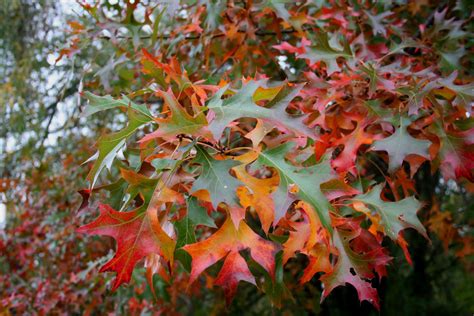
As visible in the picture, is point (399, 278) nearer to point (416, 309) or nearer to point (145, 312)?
point (416, 309)

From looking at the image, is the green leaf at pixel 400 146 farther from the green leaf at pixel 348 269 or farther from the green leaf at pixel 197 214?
the green leaf at pixel 197 214

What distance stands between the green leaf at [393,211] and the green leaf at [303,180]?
312 mm

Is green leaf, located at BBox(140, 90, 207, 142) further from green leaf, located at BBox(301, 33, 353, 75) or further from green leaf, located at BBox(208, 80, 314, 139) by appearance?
green leaf, located at BBox(301, 33, 353, 75)

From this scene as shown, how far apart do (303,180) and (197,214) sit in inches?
11.2

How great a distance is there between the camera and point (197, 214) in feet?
4.07

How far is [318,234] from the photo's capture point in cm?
132

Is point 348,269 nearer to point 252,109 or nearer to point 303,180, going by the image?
point 303,180

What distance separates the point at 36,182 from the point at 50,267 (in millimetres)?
709

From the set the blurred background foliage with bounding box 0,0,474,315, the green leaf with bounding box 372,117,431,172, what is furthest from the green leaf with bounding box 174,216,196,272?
the blurred background foliage with bounding box 0,0,474,315

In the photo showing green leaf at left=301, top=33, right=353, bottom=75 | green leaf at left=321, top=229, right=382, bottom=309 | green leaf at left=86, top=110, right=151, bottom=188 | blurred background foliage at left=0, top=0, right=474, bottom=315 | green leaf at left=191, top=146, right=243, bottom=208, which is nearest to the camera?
green leaf at left=191, top=146, right=243, bottom=208

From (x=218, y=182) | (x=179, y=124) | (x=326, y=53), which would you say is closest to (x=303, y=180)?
(x=218, y=182)

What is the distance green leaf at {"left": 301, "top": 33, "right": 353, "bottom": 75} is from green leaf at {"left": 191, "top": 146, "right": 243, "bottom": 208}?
0.79 metres

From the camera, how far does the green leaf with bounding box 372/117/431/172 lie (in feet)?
4.74

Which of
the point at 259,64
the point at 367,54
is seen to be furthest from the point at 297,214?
the point at 259,64
